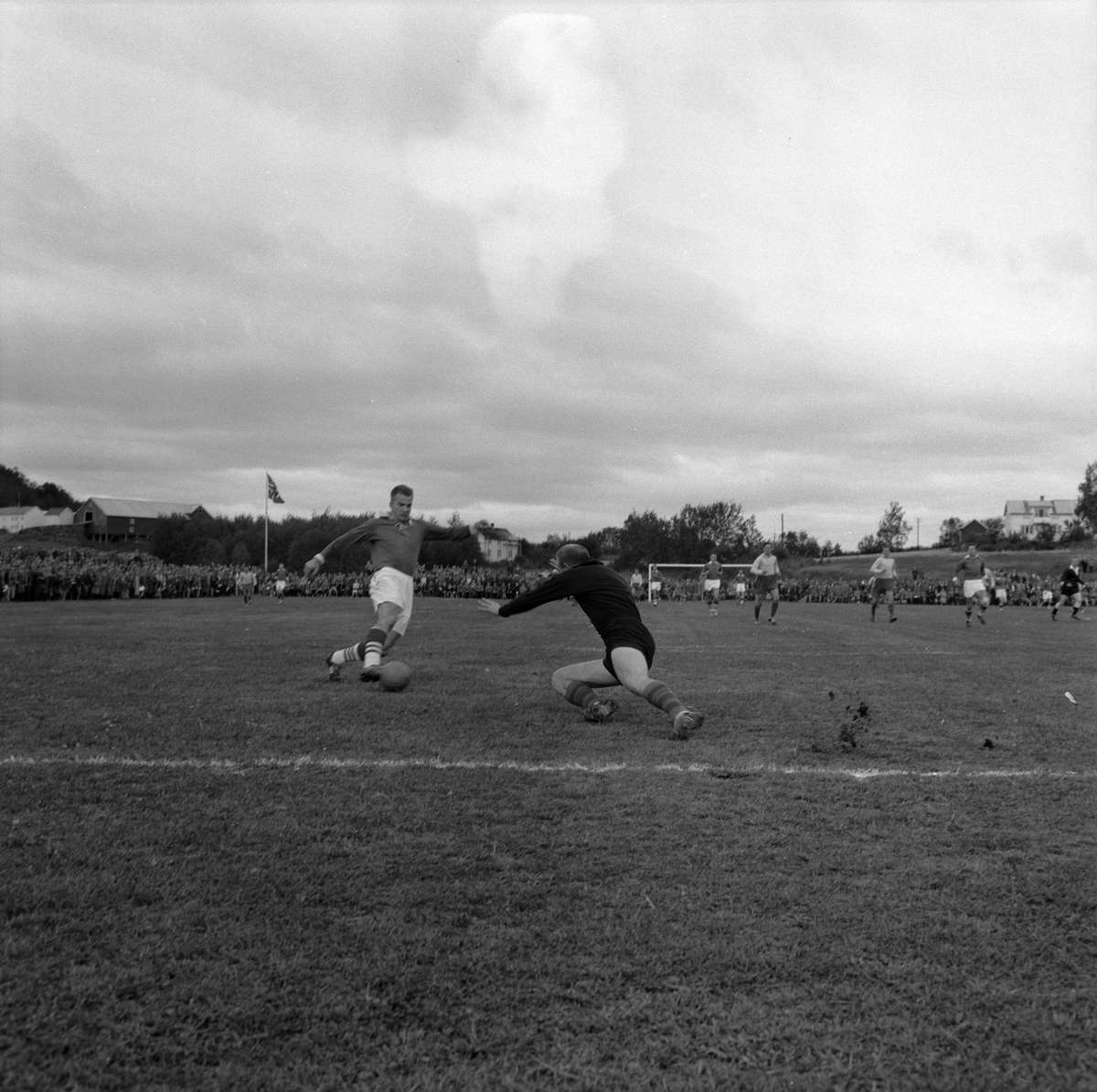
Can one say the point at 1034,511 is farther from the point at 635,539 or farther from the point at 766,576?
the point at 766,576

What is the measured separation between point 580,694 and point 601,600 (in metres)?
0.83

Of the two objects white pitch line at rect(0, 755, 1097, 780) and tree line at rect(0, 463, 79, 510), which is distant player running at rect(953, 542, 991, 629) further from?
tree line at rect(0, 463, 79, 510)

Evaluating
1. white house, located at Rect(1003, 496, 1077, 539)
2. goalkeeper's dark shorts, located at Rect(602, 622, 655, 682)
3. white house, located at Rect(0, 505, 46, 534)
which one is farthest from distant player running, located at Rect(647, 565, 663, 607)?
white house, located at Rect(1003, 496, 1077, 539)

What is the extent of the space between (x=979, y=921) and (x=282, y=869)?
2.82m

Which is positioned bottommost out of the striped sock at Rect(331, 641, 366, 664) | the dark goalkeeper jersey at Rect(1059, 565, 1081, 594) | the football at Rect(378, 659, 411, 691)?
the football at Rect(378, 659, 411, 691)

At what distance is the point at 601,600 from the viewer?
8492mm

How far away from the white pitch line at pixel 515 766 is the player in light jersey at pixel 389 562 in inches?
158

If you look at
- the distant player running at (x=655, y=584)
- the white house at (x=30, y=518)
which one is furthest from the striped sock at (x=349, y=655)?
the white house at (x=30, y=518)

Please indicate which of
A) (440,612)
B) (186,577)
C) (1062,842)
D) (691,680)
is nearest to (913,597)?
(440,612)

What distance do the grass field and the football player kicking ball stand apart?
0.31 m

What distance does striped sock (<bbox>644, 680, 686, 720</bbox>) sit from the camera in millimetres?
7594

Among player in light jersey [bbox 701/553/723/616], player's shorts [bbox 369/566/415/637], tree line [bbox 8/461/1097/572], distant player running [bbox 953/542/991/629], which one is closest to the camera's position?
player's shorts [bbox 369/566/415/637]

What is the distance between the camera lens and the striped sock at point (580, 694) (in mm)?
8422

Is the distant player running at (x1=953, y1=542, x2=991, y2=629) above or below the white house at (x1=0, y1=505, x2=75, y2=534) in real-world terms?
below
